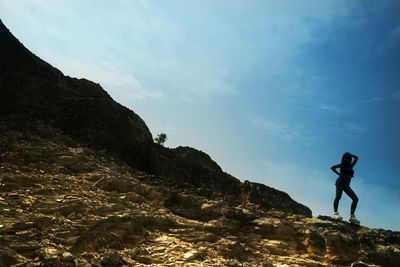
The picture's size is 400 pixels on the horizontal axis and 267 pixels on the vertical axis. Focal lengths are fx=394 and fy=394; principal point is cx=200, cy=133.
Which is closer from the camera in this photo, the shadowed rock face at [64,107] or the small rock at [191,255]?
the small rock at [191,255]

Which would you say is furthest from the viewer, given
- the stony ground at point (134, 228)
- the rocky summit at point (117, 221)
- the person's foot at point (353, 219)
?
the person's foot at point (353, 219)

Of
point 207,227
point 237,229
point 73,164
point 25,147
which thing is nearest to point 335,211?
point 237,229

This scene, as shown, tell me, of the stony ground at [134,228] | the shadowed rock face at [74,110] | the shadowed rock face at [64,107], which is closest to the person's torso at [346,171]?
the stony ground at [134,228]

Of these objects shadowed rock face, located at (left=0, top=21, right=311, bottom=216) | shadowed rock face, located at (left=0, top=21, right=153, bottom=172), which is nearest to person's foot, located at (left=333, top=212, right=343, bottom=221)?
shadowed rock face, located at (left=0, top=21, right=311, bottom=216)

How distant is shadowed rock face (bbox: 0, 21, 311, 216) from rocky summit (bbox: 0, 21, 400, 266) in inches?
7.2

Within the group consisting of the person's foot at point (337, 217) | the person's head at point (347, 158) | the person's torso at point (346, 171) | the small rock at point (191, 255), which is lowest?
the small rock at point (191, 255)

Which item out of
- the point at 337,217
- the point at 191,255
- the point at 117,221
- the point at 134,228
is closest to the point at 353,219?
the point at 337,217

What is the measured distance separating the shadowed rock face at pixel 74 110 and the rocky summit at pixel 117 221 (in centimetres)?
18

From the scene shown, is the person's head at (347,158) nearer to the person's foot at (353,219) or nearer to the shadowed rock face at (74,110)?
the person's foot at (353,219)

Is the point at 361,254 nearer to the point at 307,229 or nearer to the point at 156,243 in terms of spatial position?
the point at 307,229

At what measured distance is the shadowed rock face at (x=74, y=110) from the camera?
1664 centimetres

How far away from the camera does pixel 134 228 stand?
9.36 m

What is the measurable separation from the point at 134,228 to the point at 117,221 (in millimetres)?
445

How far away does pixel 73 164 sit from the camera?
41.4 ft
